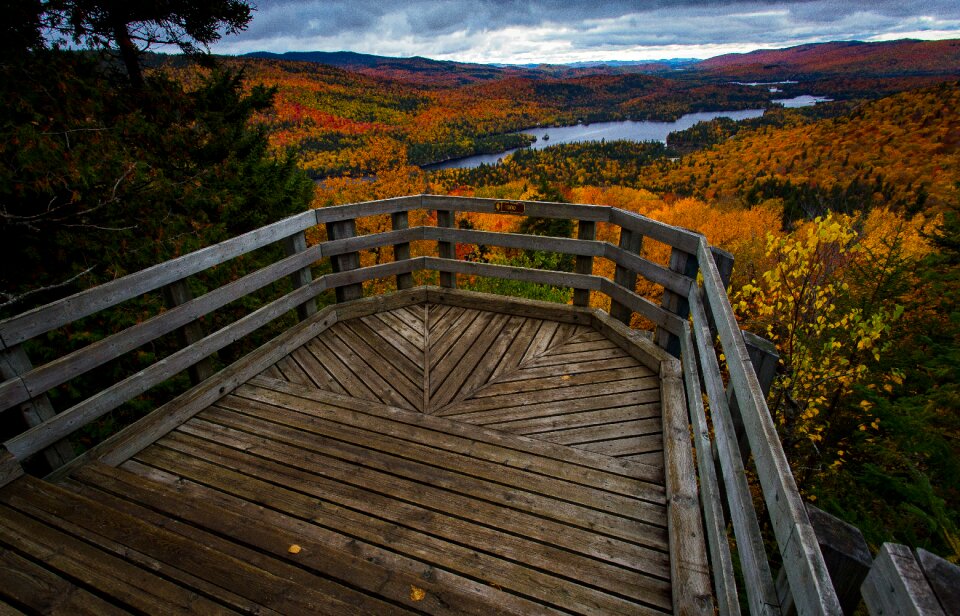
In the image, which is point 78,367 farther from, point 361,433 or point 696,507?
point 696,507

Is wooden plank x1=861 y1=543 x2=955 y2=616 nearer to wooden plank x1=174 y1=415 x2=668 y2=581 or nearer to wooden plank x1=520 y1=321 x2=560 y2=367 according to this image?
wooden plank x1=174 y1=415 x2=668 y2=581

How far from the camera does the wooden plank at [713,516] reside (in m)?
1.95

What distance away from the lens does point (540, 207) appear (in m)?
4.95

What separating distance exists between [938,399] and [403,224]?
7172 millimetres

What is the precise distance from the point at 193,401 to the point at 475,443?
219 cm

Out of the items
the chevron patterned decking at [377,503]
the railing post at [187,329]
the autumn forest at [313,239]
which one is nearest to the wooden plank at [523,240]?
the chevron patterned decking at [377,503]

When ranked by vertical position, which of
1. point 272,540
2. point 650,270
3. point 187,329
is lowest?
point 272,540

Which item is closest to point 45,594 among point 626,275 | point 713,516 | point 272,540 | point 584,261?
point 272,540

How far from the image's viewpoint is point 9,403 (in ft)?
8.82

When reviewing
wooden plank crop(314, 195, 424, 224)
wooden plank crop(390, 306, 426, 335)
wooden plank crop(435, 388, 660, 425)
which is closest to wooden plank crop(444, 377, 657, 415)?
wooden plank crop(435, 388, 660, 425)

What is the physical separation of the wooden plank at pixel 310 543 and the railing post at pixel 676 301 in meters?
2.78

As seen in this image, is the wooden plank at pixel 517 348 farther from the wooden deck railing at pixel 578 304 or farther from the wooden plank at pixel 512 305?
the wooden deck railing at pixel 578 304

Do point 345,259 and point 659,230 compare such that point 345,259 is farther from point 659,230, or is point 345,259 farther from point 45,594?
point 45,594

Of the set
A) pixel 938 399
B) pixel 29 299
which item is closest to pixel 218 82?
pixel 29 299
